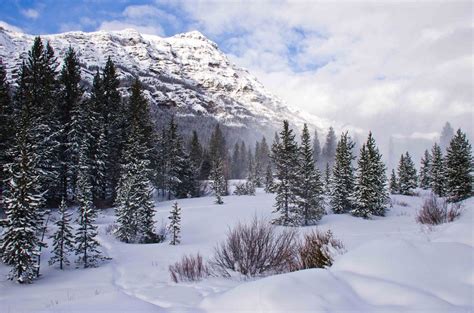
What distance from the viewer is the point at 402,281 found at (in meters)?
5.19

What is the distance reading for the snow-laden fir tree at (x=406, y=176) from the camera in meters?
55.6

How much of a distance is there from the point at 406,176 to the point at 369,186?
25.0m

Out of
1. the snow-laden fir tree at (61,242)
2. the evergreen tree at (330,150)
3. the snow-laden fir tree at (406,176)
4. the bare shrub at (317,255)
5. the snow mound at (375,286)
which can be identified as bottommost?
the snow-laden fir tree at (61,242)

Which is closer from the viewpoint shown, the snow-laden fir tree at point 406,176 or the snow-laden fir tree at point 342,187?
the snow-laden fir tree at point 342,187

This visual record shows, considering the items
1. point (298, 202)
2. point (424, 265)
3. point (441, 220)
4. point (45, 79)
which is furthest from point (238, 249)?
point (45, 79)

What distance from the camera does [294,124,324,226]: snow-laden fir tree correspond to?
3111 cm

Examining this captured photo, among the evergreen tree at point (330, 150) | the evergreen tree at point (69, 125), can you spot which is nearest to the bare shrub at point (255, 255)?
the evergreen tree at point (69, 125)

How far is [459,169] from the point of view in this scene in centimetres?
4138

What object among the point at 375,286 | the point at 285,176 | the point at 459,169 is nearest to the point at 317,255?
the point at 375,286

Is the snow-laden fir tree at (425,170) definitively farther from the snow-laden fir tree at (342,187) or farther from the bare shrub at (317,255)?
the bare shrub at (317,255)

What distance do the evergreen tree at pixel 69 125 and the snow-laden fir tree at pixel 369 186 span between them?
29.6 metres

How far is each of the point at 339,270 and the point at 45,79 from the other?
3466 centimetres

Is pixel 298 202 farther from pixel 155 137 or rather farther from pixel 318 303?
pixel 318 303

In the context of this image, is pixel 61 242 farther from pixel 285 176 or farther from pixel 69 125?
pixel 285 176
